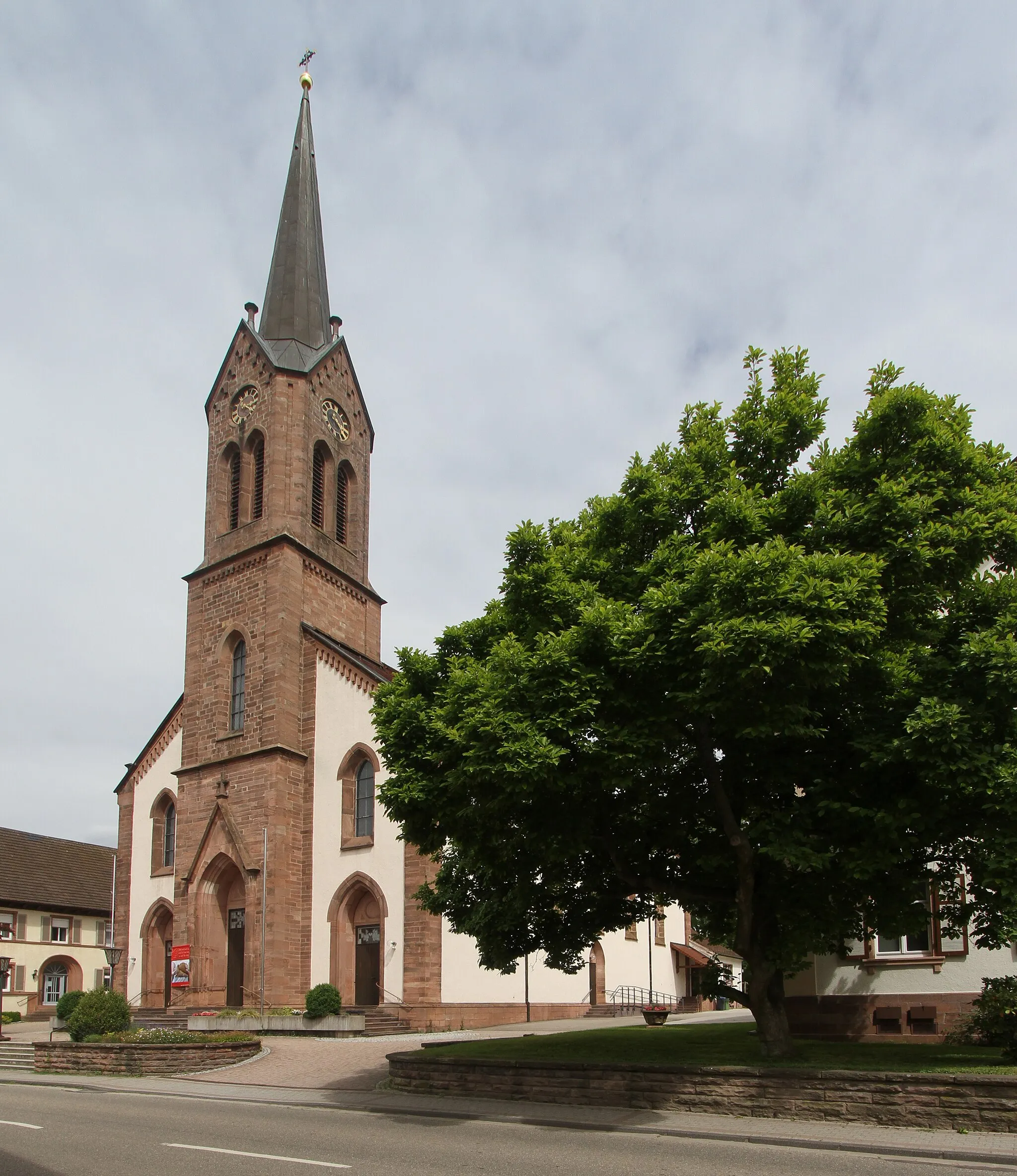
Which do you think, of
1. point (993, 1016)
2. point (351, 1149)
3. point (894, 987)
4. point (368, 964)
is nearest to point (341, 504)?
point (368, 964)

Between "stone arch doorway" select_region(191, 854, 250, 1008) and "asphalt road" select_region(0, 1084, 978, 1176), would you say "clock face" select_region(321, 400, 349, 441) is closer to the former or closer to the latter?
"stone arch doorway" select_region(191, 854, 250, 1008)

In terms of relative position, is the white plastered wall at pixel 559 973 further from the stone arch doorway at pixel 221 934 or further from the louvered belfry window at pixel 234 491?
the louvered belfry window at pixel 234 491

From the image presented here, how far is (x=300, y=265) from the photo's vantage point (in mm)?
41500

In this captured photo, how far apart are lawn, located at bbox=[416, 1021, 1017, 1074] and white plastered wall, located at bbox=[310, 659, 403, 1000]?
339 inches

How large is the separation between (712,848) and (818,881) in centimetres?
166

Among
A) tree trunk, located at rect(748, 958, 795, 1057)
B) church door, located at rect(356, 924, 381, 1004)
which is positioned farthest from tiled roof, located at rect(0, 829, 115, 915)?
tree trunk, located at rect(748, 958, 795, 1057)

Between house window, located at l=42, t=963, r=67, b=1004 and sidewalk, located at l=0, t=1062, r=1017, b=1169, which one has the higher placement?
sidewalk, located at l=0, t=1062, r=1017, b=1169

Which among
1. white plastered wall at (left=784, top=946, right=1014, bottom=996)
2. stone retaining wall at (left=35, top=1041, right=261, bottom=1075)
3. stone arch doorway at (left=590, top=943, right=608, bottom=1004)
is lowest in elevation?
stone arch doorway at (left=590, top=943, right=608, bottom=1004)

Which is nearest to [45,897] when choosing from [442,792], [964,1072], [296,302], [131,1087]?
[296,302]

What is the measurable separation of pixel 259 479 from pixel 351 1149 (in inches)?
1110

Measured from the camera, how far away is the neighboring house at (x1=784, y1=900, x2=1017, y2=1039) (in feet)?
59.8

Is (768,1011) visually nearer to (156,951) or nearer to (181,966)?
(181,966)

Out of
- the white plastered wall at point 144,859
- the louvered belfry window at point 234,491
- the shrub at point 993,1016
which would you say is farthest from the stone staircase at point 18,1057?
the shrub at point 993,1016

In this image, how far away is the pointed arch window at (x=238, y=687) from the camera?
34.3 metres
